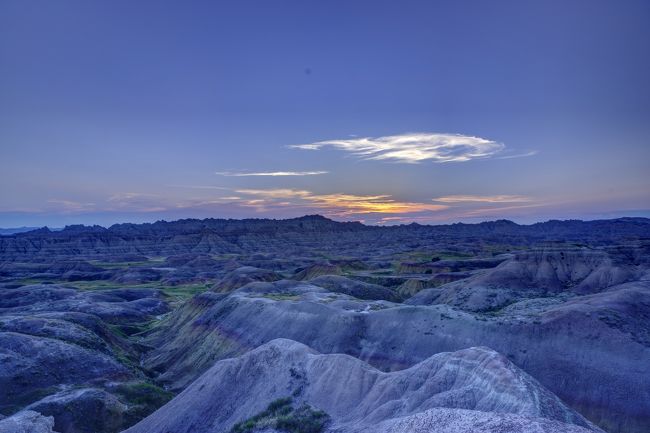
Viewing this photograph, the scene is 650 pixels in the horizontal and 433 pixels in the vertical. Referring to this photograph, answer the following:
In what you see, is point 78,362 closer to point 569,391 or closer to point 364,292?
point 569,391

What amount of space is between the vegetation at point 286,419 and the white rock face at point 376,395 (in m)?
0.82

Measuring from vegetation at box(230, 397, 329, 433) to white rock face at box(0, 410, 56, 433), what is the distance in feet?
40.9

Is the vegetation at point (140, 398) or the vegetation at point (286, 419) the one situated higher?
the vegetation at point (286, 419)

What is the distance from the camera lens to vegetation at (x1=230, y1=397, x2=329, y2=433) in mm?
27641

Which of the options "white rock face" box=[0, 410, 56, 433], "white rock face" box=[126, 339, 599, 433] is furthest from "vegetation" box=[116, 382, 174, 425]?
"white rock face" box=[0, 410, 56, 433]

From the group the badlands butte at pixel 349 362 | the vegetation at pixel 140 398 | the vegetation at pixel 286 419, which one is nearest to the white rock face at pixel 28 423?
the badlands butte at pixel 349 362

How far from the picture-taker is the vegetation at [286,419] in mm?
27641

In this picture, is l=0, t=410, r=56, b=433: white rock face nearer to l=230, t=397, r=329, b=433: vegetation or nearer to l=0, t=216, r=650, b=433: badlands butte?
l=0, t=216, r=650, b=433: badlands butte

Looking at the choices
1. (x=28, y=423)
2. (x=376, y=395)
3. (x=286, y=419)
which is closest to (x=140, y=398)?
(x=28, y=423)

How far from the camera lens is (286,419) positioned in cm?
2886

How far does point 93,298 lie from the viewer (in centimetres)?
A: 9388

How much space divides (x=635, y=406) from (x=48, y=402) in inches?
1757

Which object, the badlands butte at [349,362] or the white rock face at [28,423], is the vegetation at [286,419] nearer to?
the badlands butte at [349,362]

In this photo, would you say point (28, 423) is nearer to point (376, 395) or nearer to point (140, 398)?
point (140, 398)
